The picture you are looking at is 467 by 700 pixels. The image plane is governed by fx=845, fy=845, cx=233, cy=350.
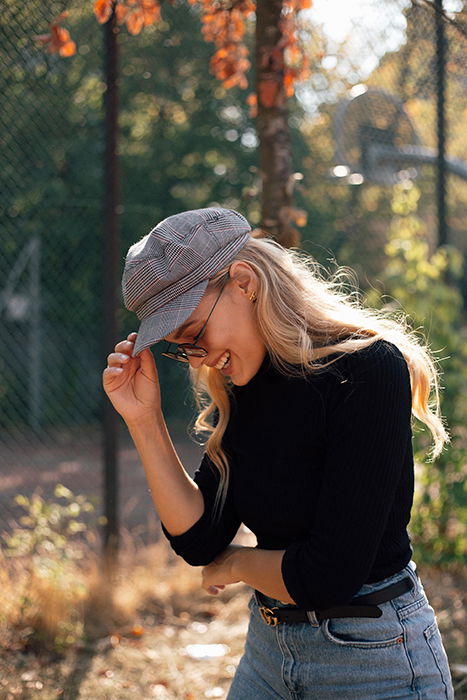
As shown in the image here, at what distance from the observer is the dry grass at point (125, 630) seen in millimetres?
3428

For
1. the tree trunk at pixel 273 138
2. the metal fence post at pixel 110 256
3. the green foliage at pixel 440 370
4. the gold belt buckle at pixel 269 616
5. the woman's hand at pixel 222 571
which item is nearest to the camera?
the gold belt buckle at pixel 269 616

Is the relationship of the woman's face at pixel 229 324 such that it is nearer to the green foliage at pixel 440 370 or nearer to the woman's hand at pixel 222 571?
the woman's hand at pixel 222 571

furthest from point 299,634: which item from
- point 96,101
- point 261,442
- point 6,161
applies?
point 96,101

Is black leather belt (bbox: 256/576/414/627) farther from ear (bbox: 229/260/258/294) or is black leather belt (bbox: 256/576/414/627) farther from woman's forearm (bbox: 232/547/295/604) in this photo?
ear (bbox: 229/260/258/294)

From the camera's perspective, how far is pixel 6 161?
16.1ft

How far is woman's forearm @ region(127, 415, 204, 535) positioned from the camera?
1964mm

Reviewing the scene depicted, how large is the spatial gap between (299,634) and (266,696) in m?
0.20

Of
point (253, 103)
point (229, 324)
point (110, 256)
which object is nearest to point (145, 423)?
point (229, 324)

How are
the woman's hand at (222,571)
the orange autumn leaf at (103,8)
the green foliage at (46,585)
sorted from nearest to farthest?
the woman's hand at (222,571) < the orange autumn leaf at (103,8) < the green foliage at (46,585)

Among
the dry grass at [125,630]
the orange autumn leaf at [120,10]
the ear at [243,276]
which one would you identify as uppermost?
the orange autumn leaf at [120,10]

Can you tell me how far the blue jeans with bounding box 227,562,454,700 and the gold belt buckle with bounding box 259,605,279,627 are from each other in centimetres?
2

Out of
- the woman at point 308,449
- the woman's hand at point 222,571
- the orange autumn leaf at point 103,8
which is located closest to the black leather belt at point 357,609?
the woman at point 308,449

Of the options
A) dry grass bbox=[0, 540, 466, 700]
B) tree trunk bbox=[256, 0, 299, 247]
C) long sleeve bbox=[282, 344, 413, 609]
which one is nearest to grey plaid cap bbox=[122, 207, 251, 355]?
long sleeve bbox=[282, 344, 413, 609]

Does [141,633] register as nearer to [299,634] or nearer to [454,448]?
[454,448]
